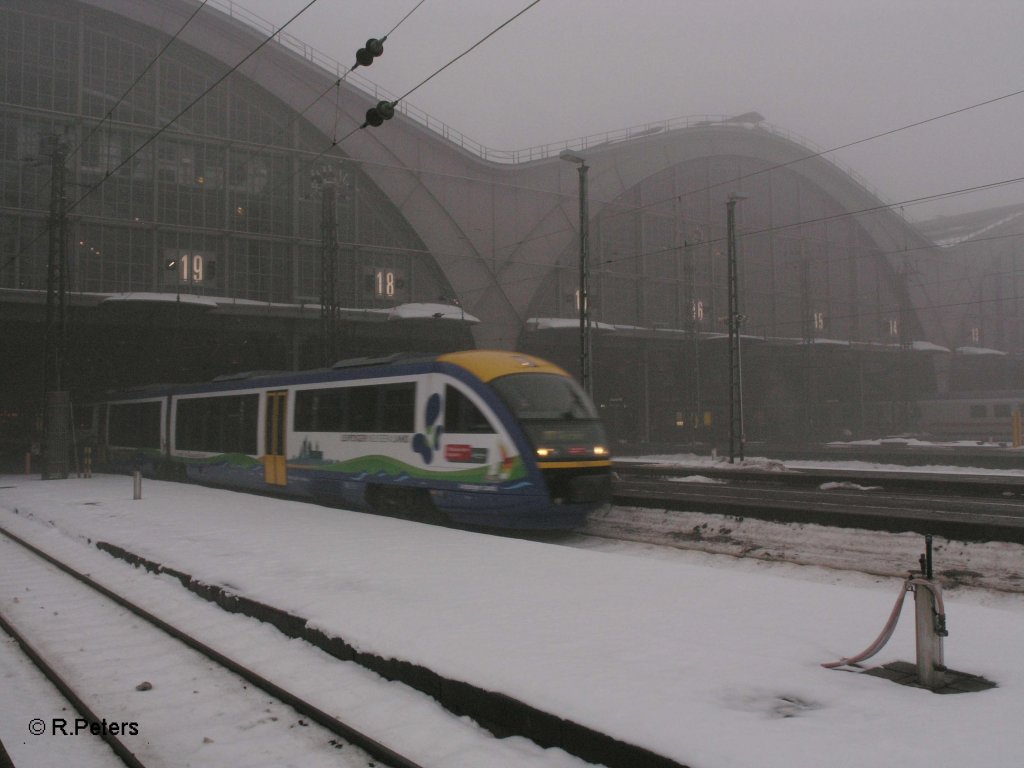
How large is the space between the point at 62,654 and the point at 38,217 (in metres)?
39.2

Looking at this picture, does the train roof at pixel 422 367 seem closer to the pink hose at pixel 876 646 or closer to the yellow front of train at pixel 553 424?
the yellow front of train at pixel 553 424

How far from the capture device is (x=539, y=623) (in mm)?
6945

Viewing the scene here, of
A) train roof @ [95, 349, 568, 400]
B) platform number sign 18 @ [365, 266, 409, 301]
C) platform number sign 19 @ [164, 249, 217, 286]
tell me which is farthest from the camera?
platform number sign 18 @ [365, 266, 409, 301]

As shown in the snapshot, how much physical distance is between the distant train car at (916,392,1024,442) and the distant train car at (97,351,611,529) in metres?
49.1

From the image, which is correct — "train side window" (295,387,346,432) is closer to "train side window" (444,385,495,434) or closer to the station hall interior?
"train side window" (444,385,495,434)

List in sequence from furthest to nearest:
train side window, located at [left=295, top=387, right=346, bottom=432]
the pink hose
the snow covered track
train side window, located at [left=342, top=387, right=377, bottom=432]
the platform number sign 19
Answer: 1. the platform number sign 19
2. train side window, located at [left=295, top=387, right=346, bottom=432]
3. train side window, located at [left=342, top=387, right=377, bottom=432]
4. the pink hose
5. the snow covered track

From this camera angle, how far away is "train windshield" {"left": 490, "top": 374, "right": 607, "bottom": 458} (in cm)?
→ 1335

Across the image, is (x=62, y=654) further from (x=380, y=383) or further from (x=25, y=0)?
(x=25, y=0)

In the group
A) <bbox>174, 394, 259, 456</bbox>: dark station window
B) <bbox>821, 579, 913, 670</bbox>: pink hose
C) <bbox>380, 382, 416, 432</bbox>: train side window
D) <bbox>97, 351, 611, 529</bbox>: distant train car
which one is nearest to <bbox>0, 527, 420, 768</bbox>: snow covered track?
<bbox>821, 579, 913, 670</bbox>: pink hose

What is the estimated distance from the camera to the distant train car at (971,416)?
54.4 metres

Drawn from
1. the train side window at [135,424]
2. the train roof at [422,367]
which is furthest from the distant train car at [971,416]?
the train side window at [135,424]

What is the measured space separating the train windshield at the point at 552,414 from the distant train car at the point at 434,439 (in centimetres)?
2

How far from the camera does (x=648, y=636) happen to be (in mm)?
6473

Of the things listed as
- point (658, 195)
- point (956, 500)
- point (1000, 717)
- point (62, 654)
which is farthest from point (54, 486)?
point (658, 195)
